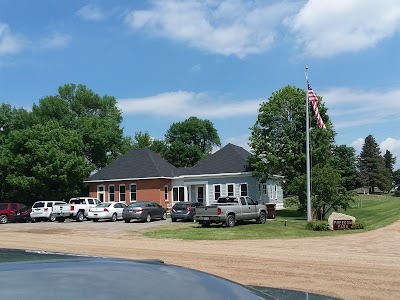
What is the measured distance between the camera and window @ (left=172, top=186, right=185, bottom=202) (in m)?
47.2

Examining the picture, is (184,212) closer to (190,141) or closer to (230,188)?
(230,188)

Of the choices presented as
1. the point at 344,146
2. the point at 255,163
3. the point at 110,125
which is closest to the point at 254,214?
the point at 255,163

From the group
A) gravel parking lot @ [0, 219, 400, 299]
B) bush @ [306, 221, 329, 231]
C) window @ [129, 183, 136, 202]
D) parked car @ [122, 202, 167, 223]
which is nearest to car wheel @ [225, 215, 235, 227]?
bush @ [306, 221, 329, 231]

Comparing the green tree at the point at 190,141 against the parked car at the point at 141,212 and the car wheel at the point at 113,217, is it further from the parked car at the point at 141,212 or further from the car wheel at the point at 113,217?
the parked car at the point at 141,212

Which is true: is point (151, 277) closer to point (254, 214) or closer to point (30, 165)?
point (254, 214)

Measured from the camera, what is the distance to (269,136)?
137 feet

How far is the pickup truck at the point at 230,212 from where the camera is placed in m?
27.5

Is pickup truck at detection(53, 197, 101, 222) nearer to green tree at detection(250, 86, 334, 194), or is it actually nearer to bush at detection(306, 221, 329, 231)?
green tree at detection(250, 86, 334, 194)

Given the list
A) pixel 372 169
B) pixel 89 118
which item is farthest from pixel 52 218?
pixel 372 169

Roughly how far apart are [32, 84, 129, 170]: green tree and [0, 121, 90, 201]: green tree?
4.54 m

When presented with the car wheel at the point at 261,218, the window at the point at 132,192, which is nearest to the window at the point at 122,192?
the window at the point at 132,192

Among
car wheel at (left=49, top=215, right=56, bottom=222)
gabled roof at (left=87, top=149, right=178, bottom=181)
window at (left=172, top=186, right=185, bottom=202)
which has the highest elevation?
gabled roof at (left=87, top=149, right=178, bottom=181)

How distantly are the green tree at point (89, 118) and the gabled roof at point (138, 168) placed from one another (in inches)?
207

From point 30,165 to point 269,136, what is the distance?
24.8m
